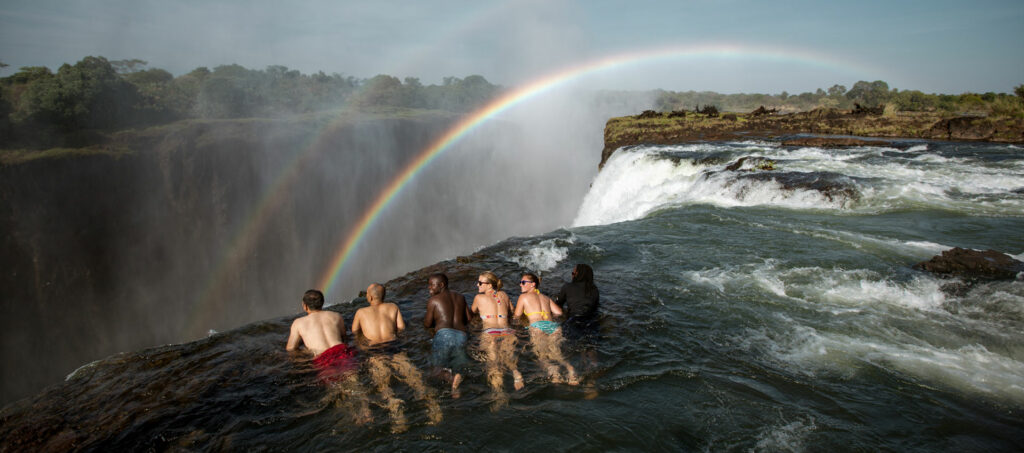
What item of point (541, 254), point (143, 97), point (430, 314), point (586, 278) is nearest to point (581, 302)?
point (586, 278)

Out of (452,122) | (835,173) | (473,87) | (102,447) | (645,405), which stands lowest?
(645,405)

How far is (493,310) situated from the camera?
5816 millimetres

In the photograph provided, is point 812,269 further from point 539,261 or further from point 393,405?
point 393,405

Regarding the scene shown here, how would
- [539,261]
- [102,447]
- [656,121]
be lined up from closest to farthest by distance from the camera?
[102,447] → [539,261] → [656,121]

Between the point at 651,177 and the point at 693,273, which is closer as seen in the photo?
the point at 693,273

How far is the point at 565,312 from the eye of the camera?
20.8ft

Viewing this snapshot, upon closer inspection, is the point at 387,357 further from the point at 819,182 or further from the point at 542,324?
the point at 819,182

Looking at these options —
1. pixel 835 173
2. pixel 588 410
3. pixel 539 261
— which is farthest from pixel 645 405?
pixel 835 173

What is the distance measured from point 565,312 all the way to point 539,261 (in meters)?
2.92

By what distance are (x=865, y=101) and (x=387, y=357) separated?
215 ft

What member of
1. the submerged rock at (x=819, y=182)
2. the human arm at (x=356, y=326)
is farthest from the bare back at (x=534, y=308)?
the submerged rock at (x=819, y=182)

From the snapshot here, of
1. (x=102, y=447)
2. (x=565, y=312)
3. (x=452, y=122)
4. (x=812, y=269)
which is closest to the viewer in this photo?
(x=102, y=447)

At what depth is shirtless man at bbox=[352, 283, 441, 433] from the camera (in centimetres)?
410

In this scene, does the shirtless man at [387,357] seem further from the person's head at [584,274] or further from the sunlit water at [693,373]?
the person's head at [584,274]
